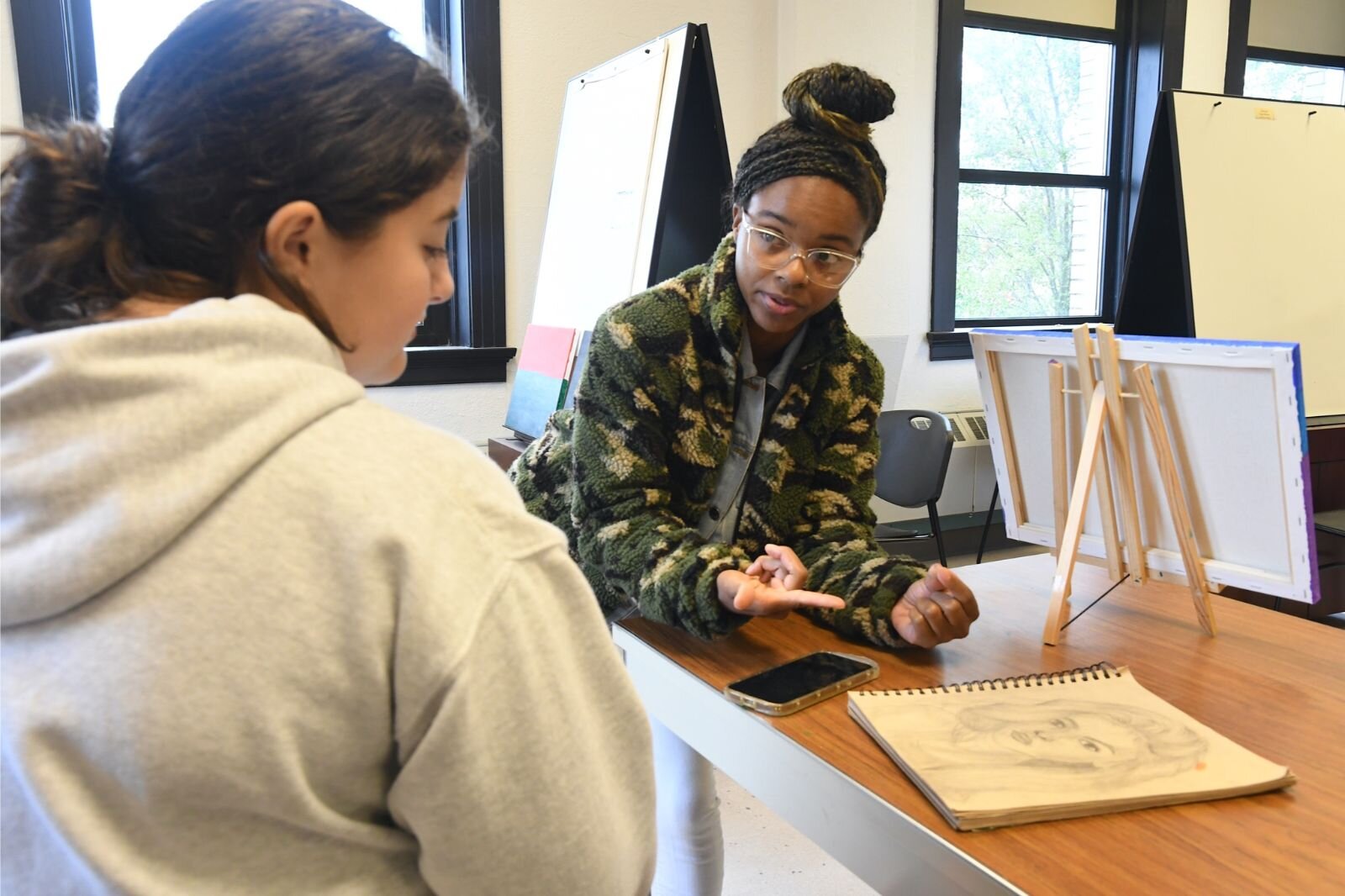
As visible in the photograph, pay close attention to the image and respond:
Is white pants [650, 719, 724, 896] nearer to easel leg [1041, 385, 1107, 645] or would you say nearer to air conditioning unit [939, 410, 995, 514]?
easel leg [1041, 385, 1107, 645]

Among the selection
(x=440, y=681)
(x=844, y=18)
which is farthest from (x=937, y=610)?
(x=844, y=18)

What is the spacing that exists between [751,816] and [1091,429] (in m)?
1.26

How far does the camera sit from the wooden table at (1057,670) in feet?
2.26

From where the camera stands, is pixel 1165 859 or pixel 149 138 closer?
pixel 149 138

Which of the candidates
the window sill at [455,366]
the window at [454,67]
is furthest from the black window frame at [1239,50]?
the window sill at [455,366]

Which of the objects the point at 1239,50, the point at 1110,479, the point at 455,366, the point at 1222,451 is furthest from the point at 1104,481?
the point at 1239,50

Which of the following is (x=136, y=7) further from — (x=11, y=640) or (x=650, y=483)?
(x=11, y=640)

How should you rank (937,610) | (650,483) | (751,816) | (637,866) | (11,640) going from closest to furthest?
(11,640) < (637,866) < (937,610) < (650,483) < (751,816)

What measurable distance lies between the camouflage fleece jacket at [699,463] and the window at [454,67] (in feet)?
4.43

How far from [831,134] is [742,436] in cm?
38

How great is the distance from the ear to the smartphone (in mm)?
606

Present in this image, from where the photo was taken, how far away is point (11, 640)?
17.3 inches

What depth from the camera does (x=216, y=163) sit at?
502mm

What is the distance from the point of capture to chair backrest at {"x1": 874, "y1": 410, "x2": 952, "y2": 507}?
106 inches
